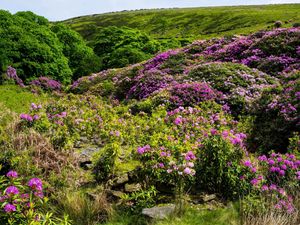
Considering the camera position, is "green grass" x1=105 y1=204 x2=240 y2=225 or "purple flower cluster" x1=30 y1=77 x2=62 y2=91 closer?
"green grass" x1=105 y1=204 x2=240 y2=225

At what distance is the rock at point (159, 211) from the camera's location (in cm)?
664

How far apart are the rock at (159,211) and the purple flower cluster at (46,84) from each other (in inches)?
1081

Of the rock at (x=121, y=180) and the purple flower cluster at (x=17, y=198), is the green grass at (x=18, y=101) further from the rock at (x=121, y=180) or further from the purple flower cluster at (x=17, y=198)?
the purple flower cluster at (x=17, y=198)

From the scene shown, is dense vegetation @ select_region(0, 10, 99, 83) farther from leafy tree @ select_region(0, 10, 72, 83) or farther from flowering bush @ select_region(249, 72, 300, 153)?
flowering bush @ select_region(249, 72, 300, 153)

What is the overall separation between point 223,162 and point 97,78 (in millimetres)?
19961

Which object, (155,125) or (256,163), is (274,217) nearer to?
(256,163)

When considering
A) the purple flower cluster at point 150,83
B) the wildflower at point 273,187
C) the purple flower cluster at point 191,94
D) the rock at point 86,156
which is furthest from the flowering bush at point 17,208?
the purple flower cluster at point 150,83

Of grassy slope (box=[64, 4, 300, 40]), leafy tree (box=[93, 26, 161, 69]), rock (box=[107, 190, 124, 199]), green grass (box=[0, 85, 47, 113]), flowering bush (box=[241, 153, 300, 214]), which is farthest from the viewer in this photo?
grassy slope (box=[64, 4, 300, 40])

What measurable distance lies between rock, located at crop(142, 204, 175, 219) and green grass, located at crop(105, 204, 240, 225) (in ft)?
0.35

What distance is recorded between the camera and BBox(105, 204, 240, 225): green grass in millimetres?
6523

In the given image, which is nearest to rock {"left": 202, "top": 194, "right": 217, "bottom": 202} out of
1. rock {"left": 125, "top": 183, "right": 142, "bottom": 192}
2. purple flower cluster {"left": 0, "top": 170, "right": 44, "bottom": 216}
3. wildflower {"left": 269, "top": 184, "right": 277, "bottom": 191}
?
wildflower {"left": 269, "top": 184, "right": 277, "bottom": 191}

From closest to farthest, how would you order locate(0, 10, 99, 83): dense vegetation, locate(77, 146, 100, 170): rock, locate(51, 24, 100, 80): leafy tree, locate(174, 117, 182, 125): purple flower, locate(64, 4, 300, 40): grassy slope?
locate(77, 146, 100, 170): rock
locate(174, 117, 182, 125): purple flower
locate(0, 10, 99, 83): dense vegetation
locate(51, 24, 100, 80): leafy tree
locate(64, 4, 300, 40): grassy slope

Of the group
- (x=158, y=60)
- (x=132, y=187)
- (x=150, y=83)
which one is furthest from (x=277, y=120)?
(x=158, y=60)

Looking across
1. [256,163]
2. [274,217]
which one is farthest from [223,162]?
[274,217]
